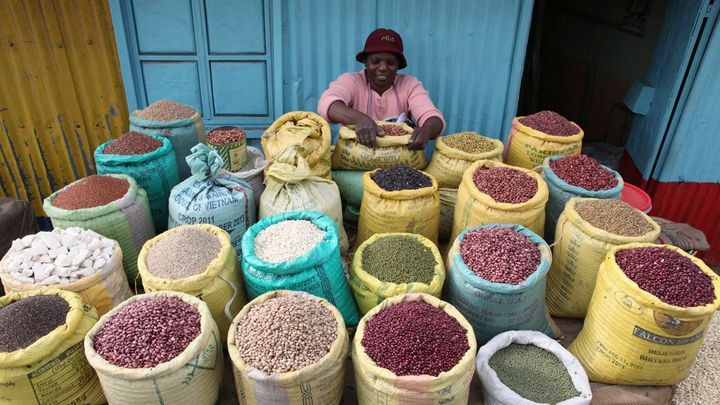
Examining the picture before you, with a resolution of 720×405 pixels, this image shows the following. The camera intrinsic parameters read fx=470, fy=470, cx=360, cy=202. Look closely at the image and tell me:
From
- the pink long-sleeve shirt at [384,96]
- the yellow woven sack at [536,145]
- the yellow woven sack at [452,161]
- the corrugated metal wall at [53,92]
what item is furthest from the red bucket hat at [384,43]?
the corrugated metal wall at [53,92]

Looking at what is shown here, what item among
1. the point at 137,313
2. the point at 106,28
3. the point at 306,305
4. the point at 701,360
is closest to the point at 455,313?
the point at 306,305

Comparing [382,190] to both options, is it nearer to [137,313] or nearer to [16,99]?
[137,313]

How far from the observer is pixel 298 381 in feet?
4.46

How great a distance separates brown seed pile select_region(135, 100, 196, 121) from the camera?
2.59 m

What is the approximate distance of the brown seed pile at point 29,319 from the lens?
144cm

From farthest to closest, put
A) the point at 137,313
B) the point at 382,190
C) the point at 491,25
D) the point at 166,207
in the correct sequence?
the point at 491,25 → the point at 166,207 → the point at 382,190 → the point at 137,313

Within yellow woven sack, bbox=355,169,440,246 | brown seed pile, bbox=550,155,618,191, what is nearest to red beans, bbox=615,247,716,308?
brown seed pile, bbox=550,155,618,191

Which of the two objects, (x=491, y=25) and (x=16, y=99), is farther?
(x=16, y=99)

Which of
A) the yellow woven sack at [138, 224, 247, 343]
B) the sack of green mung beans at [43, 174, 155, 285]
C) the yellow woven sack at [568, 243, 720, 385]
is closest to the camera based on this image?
the yellow woven sack at [568, 243, 720, 385]

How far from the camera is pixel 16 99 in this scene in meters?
3.36

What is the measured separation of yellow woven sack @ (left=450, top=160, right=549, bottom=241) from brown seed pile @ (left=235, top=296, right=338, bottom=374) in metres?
0.85

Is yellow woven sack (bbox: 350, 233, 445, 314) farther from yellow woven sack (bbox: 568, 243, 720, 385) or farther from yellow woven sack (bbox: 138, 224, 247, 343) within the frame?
yellow woven sack (bbox: 568, 243, 720, 385)

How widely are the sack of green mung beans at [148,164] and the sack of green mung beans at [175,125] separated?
Result: 0.36 ft

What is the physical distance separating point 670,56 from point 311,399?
11.0ft
